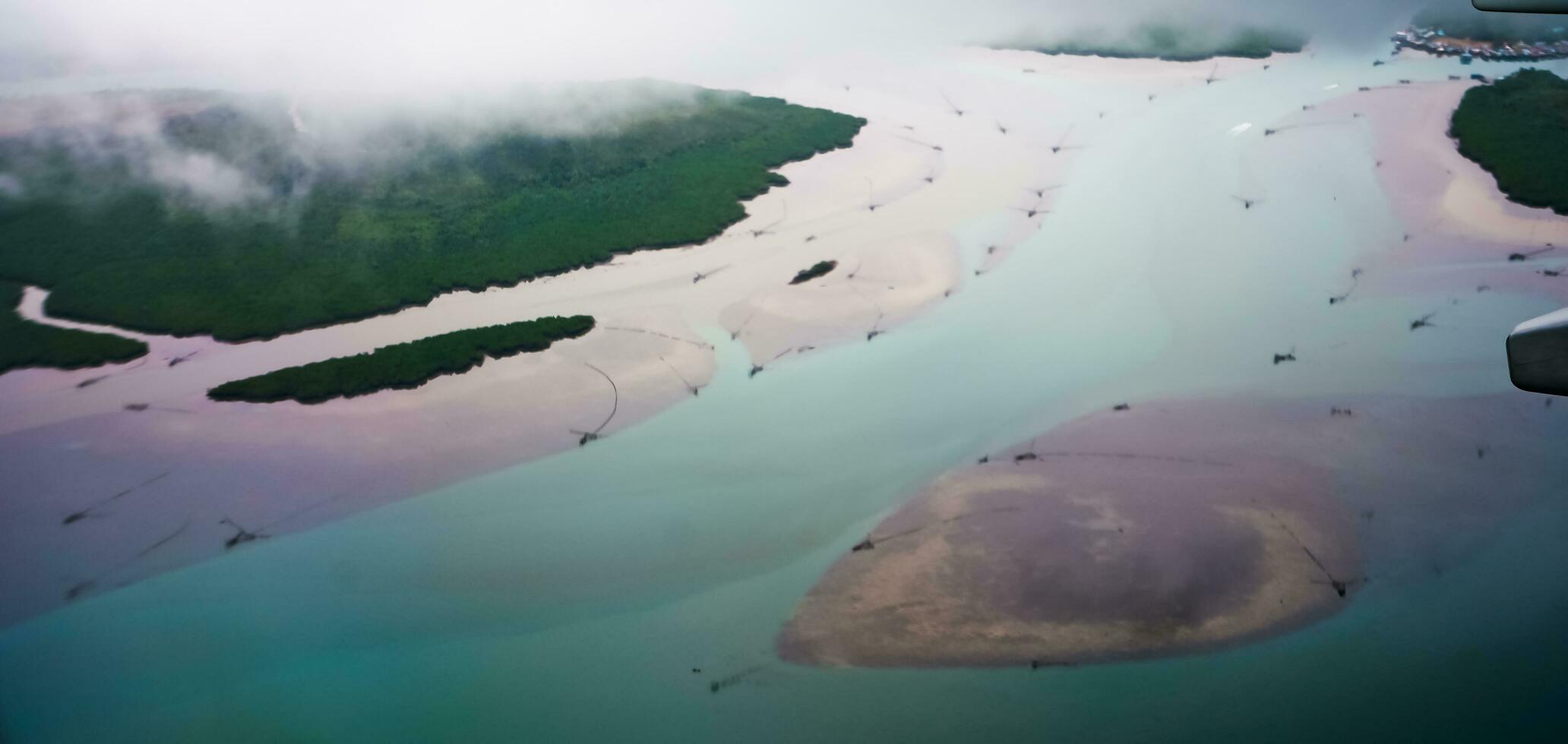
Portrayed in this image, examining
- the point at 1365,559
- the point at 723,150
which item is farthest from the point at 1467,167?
the point at 723,150

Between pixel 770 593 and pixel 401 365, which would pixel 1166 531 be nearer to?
pixel 770 593

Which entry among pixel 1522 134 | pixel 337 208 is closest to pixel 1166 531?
pixel 1522 134

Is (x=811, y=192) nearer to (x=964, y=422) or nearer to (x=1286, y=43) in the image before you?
(x=964, y=422)

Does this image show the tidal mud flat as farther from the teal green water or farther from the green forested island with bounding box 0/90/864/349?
the green forested island with bounding box 0/90/864/349

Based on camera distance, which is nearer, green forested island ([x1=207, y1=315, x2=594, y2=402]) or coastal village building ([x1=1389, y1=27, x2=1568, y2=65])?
green forested island ([x1=207, y1=315, x2=594, y2=402])

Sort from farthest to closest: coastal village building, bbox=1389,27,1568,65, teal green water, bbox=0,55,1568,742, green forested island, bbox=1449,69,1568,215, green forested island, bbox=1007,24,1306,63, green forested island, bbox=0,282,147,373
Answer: green forested island, bbox=1007,24,1306,63, coastal village building, bbox=1389,27,1568,65, green forested island, bbox=1449,69,1568,215, green forested island, bbox=0,282,147,373, teal green water, bbox=0,55,1568,742

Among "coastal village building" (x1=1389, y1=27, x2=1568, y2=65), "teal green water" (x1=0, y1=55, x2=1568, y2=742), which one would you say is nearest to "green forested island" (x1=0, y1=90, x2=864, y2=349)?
"teal green water" (x1=0, y1=55, x2=1568, y2=742)

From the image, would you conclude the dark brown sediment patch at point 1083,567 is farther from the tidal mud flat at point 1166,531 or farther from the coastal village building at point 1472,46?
the coastal village building at point 1472,46
